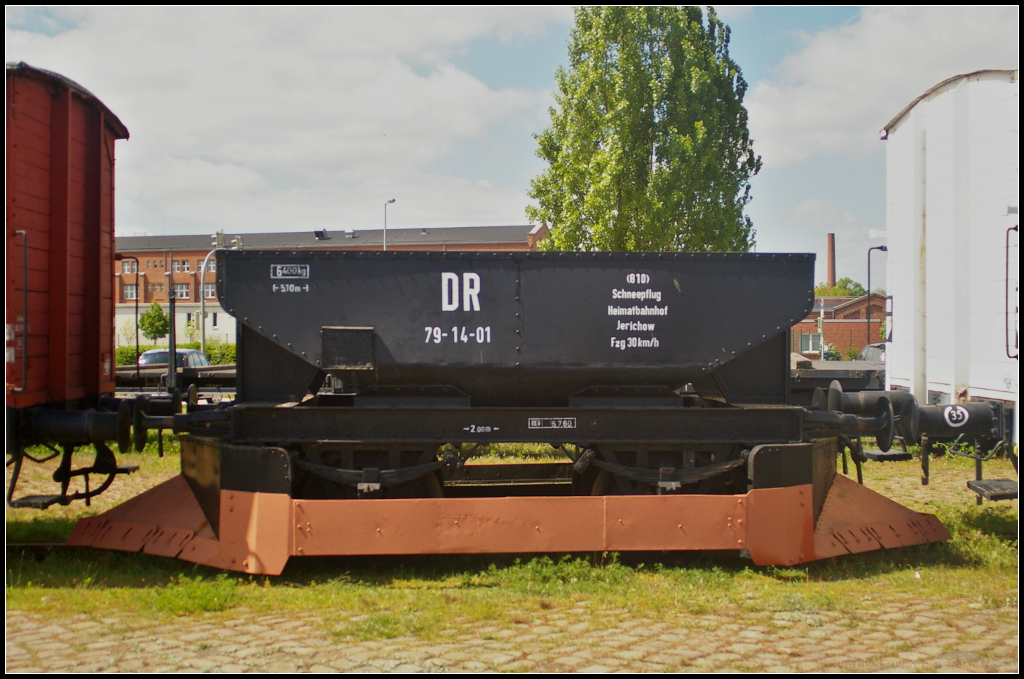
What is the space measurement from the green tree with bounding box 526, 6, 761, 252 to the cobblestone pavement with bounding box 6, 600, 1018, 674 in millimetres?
13446

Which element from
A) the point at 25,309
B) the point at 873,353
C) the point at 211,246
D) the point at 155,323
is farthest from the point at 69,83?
the point at 211,246

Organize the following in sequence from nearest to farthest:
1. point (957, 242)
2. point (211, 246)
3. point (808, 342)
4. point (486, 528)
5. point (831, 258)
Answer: point (486, 528) < point (957, 242) < point (808, 342) < point (831, 258) < point (211, 246)

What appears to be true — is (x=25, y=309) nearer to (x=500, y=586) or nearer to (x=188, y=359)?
(x=500, y=586)

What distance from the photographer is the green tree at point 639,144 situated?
1788cm

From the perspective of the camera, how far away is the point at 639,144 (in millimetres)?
18344

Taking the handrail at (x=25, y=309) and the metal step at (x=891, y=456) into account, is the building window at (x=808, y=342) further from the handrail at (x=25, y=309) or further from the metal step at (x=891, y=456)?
the handrail at (x=25, y=309)

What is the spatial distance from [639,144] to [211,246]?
6164 centimetres

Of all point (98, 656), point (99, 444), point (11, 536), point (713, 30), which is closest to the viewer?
point (98, 656)

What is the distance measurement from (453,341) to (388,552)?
5.68ft

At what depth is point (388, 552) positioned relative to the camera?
603 centimetres

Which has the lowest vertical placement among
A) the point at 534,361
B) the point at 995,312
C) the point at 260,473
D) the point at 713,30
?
the point at 260,473

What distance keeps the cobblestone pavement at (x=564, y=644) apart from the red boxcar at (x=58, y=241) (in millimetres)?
2281

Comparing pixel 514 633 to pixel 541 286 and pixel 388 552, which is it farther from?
pixel 541 286

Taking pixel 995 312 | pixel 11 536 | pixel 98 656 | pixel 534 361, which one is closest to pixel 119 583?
pixel 98 656
